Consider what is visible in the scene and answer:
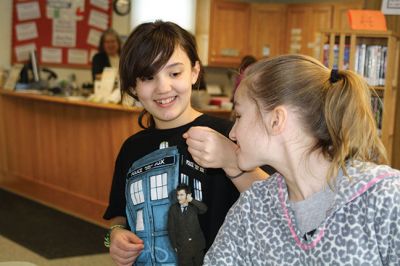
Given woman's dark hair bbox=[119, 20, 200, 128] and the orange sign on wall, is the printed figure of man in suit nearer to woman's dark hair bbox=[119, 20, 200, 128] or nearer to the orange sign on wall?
woman's dark hair bbox=[119, 20, 200, 128]

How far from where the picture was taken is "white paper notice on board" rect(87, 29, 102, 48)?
23.6 ft

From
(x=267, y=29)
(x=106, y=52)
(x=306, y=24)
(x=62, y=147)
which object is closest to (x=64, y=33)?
(x=106, y=52)

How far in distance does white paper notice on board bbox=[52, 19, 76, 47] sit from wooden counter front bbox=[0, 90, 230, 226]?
162cm

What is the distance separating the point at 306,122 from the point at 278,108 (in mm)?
64

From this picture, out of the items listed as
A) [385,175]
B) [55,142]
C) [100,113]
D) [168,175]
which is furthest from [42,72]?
[385,175]

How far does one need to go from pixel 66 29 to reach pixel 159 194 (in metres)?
6.10

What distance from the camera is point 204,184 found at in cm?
146

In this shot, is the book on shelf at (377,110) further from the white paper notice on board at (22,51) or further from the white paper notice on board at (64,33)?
the white paper notice on board at (22,51)

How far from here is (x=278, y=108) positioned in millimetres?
1163

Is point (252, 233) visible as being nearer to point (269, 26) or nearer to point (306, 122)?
point (306, 122)

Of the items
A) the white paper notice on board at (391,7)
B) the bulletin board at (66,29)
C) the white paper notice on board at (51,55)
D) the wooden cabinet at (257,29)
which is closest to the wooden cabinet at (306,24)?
the wooden cabinet at (257,29)

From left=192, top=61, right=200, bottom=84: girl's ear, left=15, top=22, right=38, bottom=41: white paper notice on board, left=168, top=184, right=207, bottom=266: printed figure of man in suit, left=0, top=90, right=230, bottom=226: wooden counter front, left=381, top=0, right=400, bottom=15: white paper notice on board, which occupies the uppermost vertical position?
left=381, top=0, right=400, bottom=15: white paper notice on board

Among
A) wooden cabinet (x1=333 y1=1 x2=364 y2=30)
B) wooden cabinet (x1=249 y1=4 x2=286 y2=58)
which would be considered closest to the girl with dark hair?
wooden cabinet (x1=333 y1=1 x2=364 y2=30)

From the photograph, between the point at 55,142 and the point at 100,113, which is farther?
the point at 55,142
